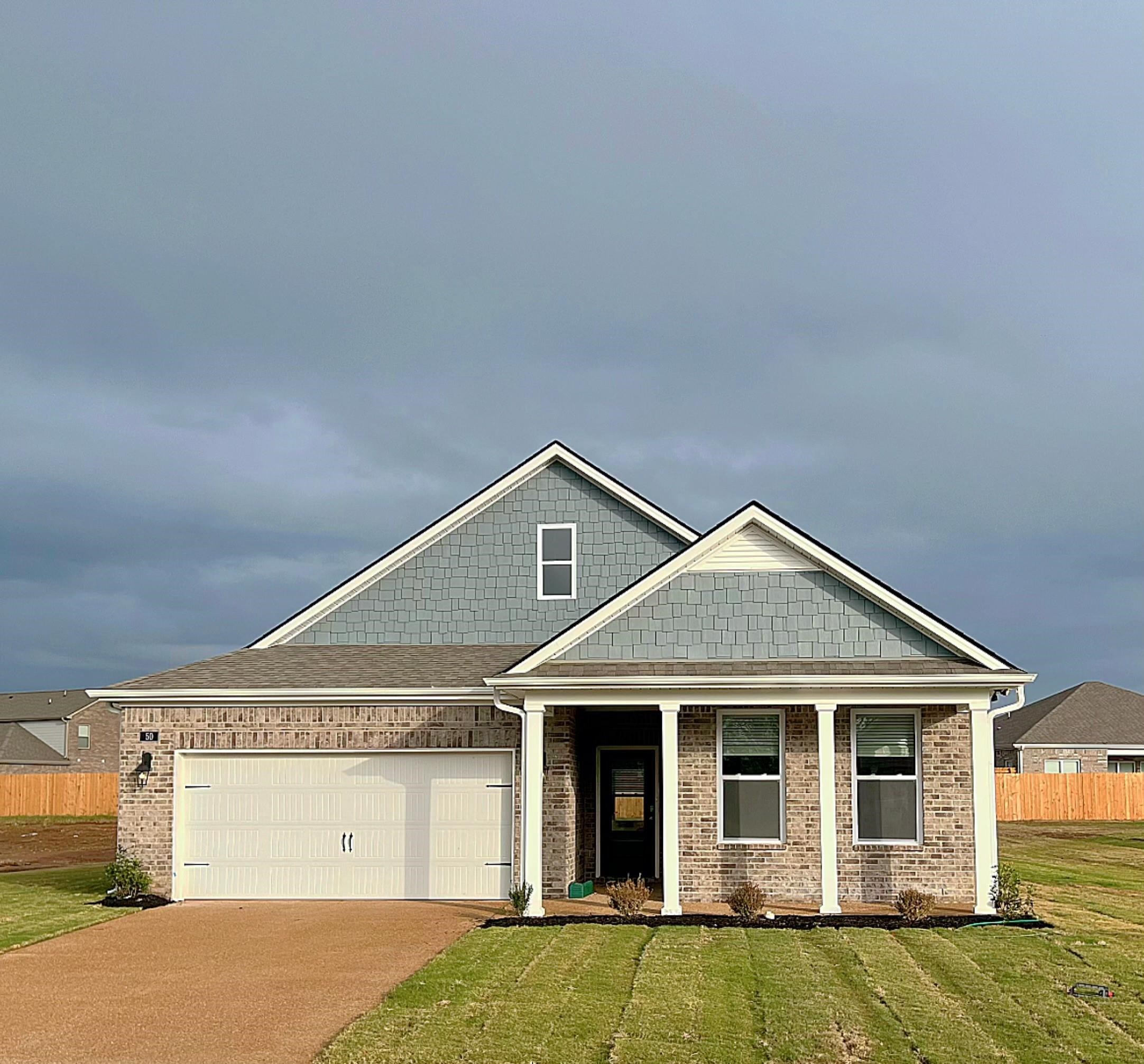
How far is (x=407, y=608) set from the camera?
70.9 feet

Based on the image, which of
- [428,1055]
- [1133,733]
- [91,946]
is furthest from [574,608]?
[1133,733]

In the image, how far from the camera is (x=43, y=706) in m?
59.3

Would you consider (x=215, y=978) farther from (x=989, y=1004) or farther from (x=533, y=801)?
(x=989, y=1004)

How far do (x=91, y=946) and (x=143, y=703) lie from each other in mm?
4671

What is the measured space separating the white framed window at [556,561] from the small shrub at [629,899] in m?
6.33

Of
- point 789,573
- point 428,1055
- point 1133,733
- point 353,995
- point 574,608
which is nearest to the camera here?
point 428,1055

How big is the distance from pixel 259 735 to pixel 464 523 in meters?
Result: 5.35

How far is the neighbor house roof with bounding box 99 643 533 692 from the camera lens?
18.2 meters

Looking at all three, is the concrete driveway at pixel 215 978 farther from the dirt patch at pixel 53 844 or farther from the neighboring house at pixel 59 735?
the neighboring house at pixel 59 735

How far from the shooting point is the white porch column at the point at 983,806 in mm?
16109

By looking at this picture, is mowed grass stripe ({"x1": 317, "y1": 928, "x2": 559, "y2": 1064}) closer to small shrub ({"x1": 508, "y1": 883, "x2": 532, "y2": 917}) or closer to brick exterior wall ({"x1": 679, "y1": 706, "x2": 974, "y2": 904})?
small shrub ({"x1": 508, "y1": 883, "x2": 532, "y2": 917})

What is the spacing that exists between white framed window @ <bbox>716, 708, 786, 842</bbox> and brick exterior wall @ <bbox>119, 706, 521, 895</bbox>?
286 centimetres

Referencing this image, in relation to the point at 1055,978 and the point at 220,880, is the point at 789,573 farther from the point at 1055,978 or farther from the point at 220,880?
the point at 220,880

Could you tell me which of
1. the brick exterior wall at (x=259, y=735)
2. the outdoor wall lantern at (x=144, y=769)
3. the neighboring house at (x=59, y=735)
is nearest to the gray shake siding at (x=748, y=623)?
the brick exterior wall at (x=259, y=735)
